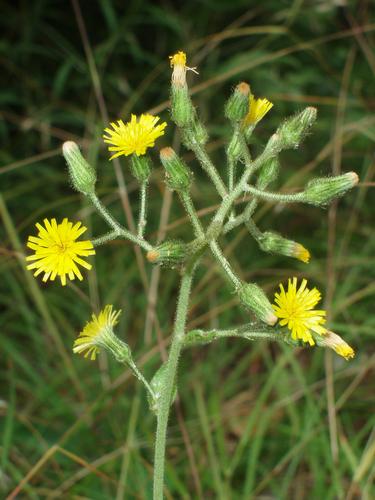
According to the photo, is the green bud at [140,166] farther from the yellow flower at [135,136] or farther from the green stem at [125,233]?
the green stem at [125,233]

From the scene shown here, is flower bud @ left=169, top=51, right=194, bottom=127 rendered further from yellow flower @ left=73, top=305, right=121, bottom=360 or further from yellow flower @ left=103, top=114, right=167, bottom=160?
yellow flower @ left=73, top=305, right=121, bottom=360

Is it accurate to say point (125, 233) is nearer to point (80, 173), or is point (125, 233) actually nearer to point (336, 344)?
point (80, 173)

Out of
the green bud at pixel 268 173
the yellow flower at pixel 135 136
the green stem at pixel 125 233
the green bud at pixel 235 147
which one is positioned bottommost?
the green stem at pixel 125 233

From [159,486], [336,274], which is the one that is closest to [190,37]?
[336,274]

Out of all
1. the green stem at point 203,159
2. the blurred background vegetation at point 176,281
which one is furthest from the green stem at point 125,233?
the blurred background vegetation at point 176,281

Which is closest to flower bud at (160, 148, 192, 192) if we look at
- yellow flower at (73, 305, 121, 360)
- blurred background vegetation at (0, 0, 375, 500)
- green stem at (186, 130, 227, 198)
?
green stem at (186, 130, 227, 198)

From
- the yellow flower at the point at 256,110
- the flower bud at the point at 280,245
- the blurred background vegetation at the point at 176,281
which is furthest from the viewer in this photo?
the blurred background vegetation at the point at 176,281
